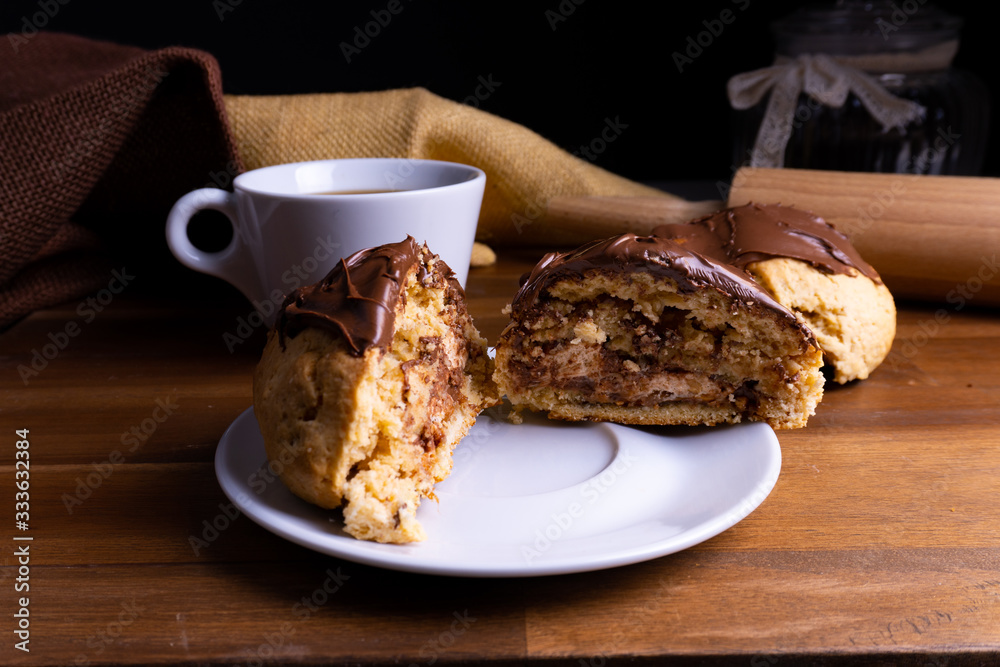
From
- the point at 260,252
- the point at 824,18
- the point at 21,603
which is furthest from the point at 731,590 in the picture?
the point at 824,18

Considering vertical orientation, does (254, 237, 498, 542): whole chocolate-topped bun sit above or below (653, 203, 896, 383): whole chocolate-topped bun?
above

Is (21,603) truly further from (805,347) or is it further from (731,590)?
(805,347)

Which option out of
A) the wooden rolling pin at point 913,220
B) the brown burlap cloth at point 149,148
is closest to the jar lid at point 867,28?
the wooden rolling pin at point 913,220

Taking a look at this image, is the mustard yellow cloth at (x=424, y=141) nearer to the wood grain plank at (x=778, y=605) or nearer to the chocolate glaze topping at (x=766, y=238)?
the chocolate glaze topping at (x=766, y=238)

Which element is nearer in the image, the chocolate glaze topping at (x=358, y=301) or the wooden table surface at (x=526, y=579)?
the wooden table surface at (x=526, y=579)

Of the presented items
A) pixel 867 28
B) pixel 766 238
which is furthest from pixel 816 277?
pixel 867 28

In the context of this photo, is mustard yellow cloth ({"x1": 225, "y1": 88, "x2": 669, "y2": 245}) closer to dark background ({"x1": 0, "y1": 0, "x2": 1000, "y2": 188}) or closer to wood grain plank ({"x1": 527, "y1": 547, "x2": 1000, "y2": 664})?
dark background ({"x1": 0, "y1": 0, "x2": 1000, "y2": 188})

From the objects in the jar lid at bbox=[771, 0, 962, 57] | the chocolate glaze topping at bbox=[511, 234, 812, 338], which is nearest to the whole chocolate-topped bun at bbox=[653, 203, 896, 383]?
the chocolate glaze topping at bbox=[511, 234, 812, 338]
